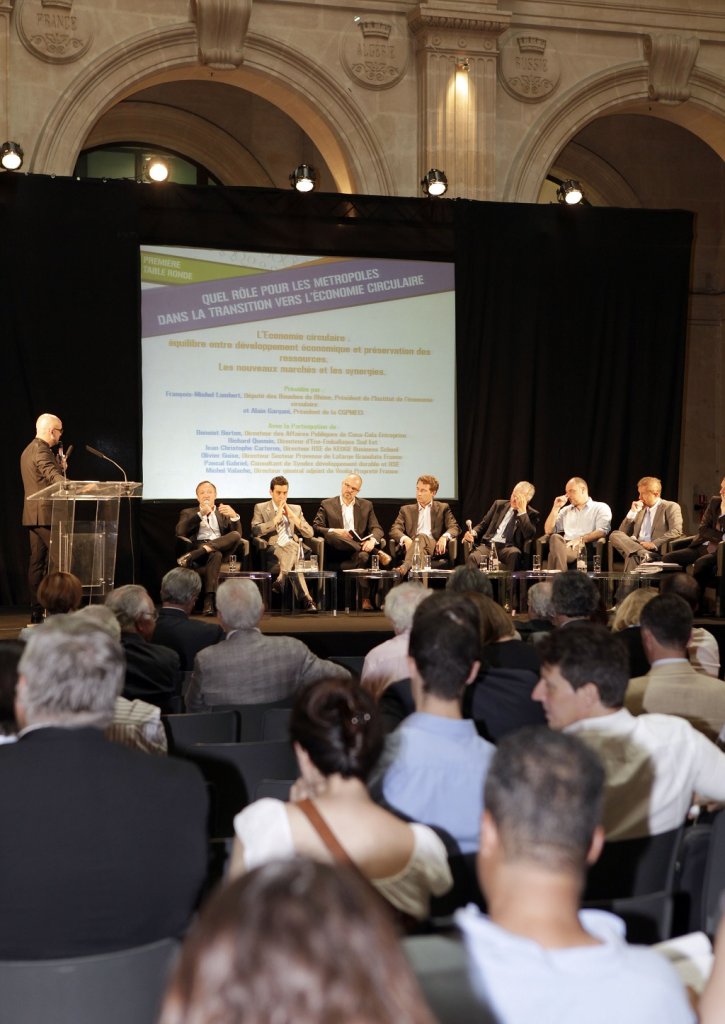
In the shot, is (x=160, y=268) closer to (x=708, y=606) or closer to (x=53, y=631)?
(x=708, y=606)

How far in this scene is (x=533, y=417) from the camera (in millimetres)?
11273

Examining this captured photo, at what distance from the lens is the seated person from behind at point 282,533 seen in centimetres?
949

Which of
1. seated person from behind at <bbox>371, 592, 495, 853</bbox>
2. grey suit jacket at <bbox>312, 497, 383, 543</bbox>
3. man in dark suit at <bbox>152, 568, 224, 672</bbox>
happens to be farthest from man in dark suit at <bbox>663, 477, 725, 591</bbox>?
seated person from behind at <bbox>371, 592, 495, 853</bbox>

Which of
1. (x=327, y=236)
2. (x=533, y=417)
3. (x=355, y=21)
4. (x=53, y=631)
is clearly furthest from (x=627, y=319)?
(x=53, y=631)

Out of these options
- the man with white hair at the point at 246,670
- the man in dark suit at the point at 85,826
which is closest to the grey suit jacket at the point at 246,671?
the man with white hair at the point at 246,670

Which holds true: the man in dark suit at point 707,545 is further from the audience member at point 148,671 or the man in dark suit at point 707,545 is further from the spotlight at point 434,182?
the audience member at point 148,671

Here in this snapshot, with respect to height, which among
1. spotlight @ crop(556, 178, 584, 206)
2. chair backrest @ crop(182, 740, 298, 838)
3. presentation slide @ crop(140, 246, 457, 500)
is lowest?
chair backrest @ crop(182, 740, 298, 838)

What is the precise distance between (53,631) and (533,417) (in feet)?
30.8

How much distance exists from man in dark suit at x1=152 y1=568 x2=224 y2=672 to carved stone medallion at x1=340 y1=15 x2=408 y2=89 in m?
6.96

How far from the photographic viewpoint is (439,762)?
245cm

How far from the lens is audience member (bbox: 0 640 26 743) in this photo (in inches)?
103

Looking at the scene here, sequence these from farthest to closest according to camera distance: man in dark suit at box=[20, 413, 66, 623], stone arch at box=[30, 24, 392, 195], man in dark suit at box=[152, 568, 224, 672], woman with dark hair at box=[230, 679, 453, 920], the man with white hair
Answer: stone arch at box=[30, 24, 392, 195]
man in dark suit at box=[20, 413, 66, 623]
man in dark suit at box=[152, 568, 224, 672]
the man with white hair
woman with dark hair at box=[230, 679, 453, 920]

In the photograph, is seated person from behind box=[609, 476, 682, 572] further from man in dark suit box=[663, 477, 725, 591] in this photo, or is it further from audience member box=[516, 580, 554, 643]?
audience member box=[516, 580, 554, 643]

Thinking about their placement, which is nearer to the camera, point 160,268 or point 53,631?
point 53,631
